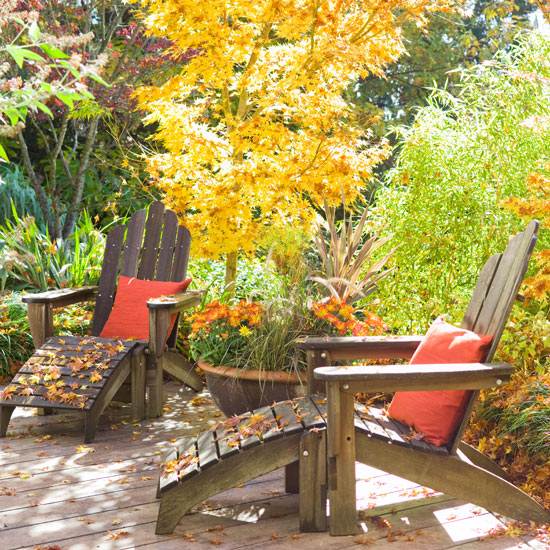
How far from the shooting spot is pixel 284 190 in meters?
4.90

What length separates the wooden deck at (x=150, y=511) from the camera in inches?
105

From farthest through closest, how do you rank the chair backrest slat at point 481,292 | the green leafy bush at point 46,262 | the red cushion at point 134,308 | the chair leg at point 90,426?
the green leafy bush at point 46,262, the red cushion at point 134,308, the chair leg at point 90,426, the chair backrest slat at point 481,292

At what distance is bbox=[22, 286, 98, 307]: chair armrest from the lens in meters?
4.30

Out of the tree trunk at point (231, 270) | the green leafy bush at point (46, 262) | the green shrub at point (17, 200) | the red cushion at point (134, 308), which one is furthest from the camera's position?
the green shrub at point (17, 200)

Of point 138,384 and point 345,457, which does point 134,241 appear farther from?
point 345,457

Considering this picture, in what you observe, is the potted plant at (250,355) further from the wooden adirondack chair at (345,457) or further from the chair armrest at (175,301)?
the wooden adirondack chair at (345,457)

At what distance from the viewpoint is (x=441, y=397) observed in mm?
2805

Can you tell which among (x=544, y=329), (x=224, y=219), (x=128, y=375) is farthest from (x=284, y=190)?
(x=544, y=329)

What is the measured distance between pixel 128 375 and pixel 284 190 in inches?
58.6

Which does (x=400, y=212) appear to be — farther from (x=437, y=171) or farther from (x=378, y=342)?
(x=378, y=342)

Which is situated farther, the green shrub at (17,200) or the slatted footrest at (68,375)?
the green shrub at (17,200)

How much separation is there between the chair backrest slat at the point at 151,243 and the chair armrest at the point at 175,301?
434 mm

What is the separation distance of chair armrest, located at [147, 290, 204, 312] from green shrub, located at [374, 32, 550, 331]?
1149 mm

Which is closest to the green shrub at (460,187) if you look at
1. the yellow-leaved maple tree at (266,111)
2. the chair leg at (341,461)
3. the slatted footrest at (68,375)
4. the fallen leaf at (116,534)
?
the yellow-leaved maple tree at (266,111)
